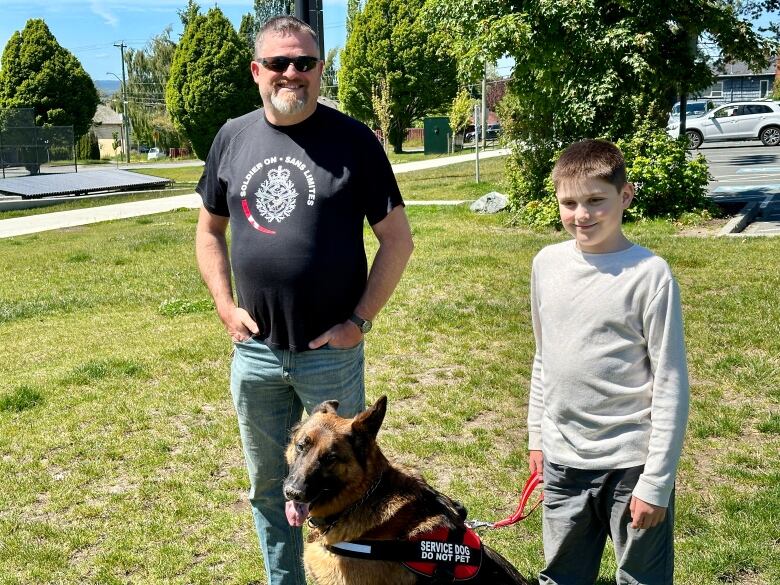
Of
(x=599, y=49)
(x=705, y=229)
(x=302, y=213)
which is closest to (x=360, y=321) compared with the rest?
(x=302, y=213)

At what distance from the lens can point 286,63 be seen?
122 inches

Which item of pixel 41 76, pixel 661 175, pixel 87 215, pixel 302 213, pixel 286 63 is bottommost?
pixel 87 215

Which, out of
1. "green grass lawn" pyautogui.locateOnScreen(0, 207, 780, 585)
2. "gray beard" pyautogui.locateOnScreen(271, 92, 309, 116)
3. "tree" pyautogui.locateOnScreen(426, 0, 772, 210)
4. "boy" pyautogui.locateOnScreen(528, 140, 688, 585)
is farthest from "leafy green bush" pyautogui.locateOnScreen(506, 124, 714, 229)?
"boy" pyautogui.locateOnScreen(528, 140, 688, 585)

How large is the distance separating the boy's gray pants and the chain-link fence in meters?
29.2

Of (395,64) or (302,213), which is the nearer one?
(302,213)

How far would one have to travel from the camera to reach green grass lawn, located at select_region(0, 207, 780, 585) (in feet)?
13.8

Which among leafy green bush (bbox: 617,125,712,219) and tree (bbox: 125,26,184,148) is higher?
tree (bbox: 125,26,184,148)

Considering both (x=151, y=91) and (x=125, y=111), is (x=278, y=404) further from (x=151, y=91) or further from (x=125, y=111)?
(x=151, y=91)

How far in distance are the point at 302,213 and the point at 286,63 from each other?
0.62 m

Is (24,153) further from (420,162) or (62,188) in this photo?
(420,162)

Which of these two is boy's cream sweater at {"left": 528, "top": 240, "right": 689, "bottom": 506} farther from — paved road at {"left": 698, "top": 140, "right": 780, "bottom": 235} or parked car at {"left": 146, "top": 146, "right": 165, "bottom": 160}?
parked car at {"left": 146, "top": 146, "right": 165, "bottom": 160}

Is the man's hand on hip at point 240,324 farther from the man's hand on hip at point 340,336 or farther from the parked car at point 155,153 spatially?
the parked car at point 155,153

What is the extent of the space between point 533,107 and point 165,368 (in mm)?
9760

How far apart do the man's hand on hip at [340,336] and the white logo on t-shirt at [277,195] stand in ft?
1.66
